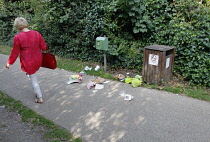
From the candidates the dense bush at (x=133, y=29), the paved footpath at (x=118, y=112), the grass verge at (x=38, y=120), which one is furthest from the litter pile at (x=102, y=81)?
the grass verge at (x=38, y=120)

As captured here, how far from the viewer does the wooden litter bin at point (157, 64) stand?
4816mm

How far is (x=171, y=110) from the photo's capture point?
3918 mm

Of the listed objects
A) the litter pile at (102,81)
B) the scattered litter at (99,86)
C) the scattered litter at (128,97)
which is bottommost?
the scattered litter at (128,97)

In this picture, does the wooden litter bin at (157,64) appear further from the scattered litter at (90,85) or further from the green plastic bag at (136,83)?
the scattered litter at (90,85)

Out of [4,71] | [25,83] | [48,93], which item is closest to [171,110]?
[48,93]

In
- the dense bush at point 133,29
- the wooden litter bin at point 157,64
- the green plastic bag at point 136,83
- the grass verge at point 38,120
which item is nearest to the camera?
the grass verge at point 38,120

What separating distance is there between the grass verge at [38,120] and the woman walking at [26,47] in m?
0.66

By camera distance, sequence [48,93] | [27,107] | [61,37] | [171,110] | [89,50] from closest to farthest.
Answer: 1. [171,110]
2. [27,107]
3. [48,93]
4. [89,50]
5. [61,37]

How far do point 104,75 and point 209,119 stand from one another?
302cm

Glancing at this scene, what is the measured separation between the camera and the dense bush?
5324 millimetres

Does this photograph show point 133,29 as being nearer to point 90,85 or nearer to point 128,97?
point 90,85

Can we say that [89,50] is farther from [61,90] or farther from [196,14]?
[196,14]

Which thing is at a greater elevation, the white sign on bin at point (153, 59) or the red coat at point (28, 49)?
the red coat at point (28, 49)

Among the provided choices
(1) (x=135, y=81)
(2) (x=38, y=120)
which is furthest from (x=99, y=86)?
(2) (x=38, y=120)
